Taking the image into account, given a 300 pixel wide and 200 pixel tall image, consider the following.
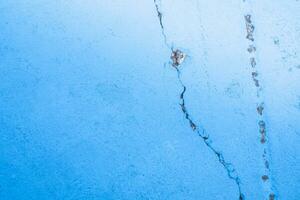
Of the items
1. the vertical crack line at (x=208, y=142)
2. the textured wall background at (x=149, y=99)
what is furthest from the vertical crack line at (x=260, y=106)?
the vertical crack line at (x=208, y=142)

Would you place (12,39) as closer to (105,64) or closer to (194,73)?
(105,64)

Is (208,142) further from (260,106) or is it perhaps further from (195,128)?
(260,106)

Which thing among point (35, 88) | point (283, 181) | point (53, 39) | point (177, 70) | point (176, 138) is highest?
point (53, 39)

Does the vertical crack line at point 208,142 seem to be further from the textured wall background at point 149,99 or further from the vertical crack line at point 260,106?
the vertical crack line at point 260,106

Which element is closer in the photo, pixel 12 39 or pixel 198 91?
pixel 12 39

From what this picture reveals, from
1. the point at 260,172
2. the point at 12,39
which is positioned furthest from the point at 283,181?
the point at 12,39

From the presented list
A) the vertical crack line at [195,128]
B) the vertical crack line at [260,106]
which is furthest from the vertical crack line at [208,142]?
the vertical crack line at [260,106]

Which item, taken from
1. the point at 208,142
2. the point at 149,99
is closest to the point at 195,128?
the point at 208,142
